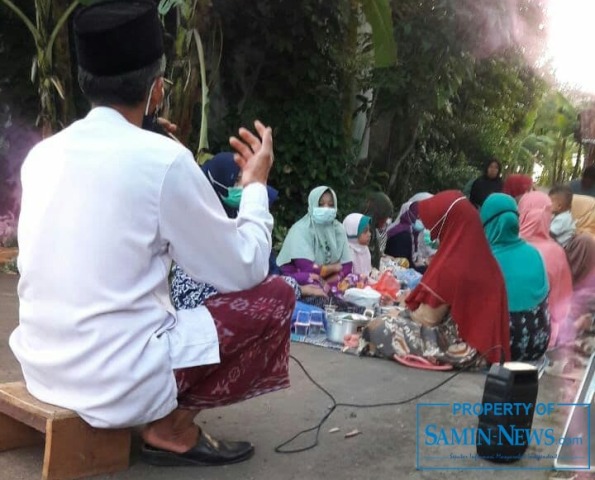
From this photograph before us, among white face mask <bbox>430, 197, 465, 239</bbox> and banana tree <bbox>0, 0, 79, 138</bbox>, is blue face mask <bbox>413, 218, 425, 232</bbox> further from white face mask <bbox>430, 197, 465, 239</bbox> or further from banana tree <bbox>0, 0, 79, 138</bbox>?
banana tree <bbox>0, 0, 79, 138</bbox>

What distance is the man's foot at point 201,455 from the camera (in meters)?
2.65

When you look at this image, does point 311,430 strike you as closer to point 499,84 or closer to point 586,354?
point 586,354

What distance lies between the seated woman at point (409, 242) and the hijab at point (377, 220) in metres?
0.11

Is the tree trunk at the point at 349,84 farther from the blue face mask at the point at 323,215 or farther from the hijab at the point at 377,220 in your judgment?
the blue face mask at the point at 323,215

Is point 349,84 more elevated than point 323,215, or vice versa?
point 349,84

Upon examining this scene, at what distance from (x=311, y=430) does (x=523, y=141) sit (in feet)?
49.0

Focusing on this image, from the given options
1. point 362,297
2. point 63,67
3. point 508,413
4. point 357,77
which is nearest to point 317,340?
point 362,297

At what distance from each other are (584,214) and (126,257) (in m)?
5.01

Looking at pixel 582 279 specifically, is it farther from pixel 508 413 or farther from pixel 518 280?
pixel 508 413

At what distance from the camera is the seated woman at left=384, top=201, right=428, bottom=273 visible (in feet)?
24.4

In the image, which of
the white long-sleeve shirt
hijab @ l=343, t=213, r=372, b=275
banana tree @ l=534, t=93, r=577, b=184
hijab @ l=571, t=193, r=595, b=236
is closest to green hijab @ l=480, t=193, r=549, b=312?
hijab @ l=571, t=193, r=595, b=236

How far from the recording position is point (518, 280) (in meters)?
4.39

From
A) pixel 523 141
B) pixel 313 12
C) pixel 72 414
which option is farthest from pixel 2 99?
pixel 523 141

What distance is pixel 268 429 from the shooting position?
10.3 ft
